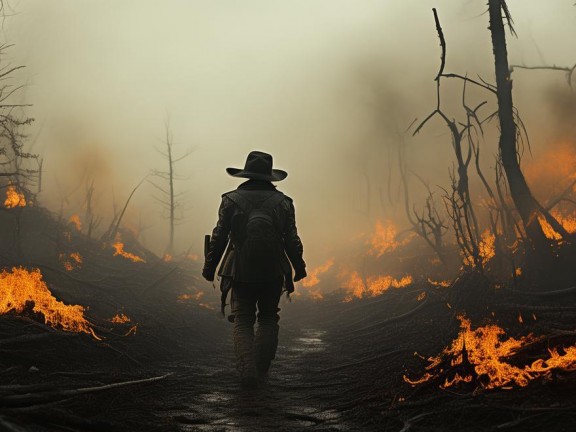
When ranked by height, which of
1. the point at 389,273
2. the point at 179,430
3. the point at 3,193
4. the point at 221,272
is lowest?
the point at 179,430

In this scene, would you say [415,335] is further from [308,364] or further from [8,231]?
[8,231]

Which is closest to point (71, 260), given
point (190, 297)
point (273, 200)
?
point (190, 297)

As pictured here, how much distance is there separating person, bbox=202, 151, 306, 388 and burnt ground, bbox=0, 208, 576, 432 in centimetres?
50

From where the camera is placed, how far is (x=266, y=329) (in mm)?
5203

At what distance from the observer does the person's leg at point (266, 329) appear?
5066mm

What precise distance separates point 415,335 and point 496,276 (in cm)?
232

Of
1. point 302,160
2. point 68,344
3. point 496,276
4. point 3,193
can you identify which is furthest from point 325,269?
point 302,160

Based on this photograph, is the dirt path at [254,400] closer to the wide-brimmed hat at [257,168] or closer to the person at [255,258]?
the person at [255,258]

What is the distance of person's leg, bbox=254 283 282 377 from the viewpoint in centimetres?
507

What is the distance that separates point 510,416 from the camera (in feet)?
9.09

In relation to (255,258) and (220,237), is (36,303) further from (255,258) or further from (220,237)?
(255,258)

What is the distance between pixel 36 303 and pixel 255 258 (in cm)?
283

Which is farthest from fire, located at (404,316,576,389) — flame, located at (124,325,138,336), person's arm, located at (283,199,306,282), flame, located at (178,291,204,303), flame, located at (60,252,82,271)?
flame, located at (60,252,82,271)

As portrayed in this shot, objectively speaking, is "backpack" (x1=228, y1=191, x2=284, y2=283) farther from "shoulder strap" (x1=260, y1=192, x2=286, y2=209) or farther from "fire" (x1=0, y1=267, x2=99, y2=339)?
"fire" (x1=0, y1=267, x2=99, y2=339)
